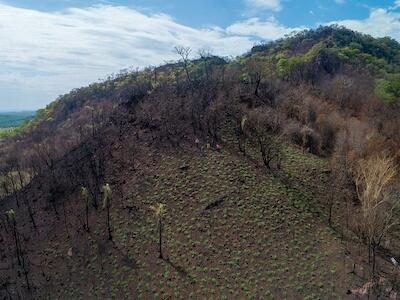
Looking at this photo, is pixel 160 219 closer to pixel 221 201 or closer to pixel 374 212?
pixel 221 201

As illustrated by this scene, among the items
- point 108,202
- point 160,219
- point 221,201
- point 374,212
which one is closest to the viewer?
point 374,212

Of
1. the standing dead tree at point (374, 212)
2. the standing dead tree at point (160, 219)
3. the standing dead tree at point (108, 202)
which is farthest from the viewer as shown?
the standing dead tree at point (108, 202)

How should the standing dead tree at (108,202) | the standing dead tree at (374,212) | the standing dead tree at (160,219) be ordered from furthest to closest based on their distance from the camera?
the standing dead tree at (108,202) → the standing dead tree at (160,219) → the standing dead tree at (374,212)

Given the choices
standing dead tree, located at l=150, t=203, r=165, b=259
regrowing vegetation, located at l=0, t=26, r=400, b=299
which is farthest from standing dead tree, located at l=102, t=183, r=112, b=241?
standing dead tree, located at l=150, t=203, r=165, b=259

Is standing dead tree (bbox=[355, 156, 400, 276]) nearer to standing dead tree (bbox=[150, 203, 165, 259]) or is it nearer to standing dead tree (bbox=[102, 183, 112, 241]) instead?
standing dead tree (bbox=[150, 203, 165, 259])

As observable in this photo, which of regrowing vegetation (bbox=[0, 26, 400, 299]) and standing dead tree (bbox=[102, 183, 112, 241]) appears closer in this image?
regrowing vegetation (bbox=[0, 26, 400, 299])

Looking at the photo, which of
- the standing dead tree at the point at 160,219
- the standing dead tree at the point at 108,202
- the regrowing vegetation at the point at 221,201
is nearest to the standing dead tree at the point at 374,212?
the regrowing vegetation at the point at 221,201

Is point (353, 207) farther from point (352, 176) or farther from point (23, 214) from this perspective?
point (23, 214)

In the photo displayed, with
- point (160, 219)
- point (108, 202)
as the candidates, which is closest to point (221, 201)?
point (160, 219)

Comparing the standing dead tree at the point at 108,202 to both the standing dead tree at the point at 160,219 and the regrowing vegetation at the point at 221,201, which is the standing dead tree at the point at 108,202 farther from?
the standing dead tree at the point at 160,219
